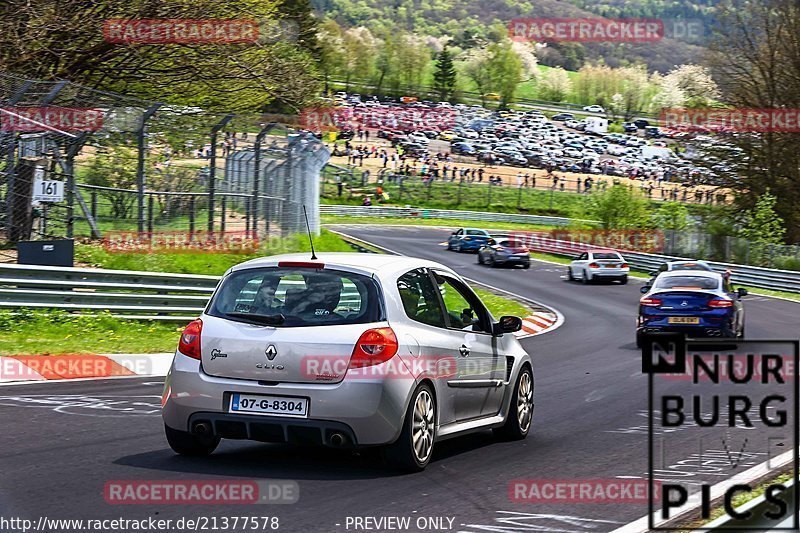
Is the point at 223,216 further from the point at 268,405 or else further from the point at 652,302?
the point at 268,405

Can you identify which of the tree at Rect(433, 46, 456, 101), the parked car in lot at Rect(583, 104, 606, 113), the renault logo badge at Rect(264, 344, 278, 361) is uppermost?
the tree at Rect(433, 46, 456, 101)

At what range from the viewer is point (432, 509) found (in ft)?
21.5

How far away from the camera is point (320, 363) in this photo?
746 centimetres

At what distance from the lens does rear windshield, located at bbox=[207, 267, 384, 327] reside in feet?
25.3

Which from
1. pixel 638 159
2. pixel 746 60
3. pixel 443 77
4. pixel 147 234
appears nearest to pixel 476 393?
pixel 147 234

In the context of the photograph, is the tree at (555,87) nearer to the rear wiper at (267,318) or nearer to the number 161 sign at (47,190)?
the number 161 sign at (47,190)

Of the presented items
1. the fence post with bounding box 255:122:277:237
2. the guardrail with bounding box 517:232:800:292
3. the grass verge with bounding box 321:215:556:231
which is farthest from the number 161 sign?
the grass verge with bounding box 321:215:556:231

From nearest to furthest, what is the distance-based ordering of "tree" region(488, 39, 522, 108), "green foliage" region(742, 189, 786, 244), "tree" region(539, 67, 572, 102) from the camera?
"green foliage" region(742, 189, 786, 244)
"tree" region(488, 39, 522, 108)
"tree" region(539, 67, 572, 102)

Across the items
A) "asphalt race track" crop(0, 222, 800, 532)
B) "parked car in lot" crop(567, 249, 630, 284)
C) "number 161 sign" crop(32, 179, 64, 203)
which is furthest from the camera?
"parked car in lot" crop(567, 249, 630, 284)

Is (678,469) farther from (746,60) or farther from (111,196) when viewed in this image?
(746,60)

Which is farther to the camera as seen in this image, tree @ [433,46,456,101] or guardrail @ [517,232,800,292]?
tree @ [433,46,456,101]

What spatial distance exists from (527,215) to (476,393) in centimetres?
7767

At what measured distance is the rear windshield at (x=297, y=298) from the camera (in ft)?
25.3

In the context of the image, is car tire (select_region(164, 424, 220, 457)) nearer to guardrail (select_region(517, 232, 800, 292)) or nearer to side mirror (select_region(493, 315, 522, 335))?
side mirror (select_region(493, 315, 522, 335))
